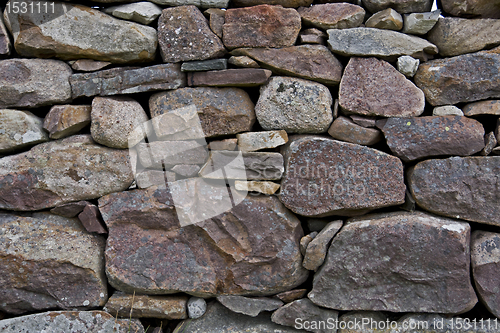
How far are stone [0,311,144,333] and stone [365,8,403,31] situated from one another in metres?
2.42

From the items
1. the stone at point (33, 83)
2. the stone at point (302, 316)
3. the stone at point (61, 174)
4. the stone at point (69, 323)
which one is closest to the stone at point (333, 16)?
the stone at point (61, 174)

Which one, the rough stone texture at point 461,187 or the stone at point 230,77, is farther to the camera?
the stone at point 230,77

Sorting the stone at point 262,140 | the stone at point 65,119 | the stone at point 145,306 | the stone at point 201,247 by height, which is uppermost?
the stone at point 262,140

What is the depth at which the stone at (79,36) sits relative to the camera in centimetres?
194

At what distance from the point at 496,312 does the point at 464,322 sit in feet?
0.61

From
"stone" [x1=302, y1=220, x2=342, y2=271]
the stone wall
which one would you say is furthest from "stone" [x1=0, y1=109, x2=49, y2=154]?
"stone" [x1=302, y1=220, x2=342, y2=271]

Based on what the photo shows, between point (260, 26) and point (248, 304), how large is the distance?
1.74 metres

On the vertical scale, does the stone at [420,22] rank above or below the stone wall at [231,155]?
above

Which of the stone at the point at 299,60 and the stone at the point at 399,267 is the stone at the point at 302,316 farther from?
the stone at the point at 299,60

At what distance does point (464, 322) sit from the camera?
1854mm

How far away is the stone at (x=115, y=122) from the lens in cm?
197

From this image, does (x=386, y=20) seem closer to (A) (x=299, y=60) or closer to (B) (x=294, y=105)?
(A) (x=299, y=60)

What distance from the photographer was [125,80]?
2.01m

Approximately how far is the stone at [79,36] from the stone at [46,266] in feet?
3.48
